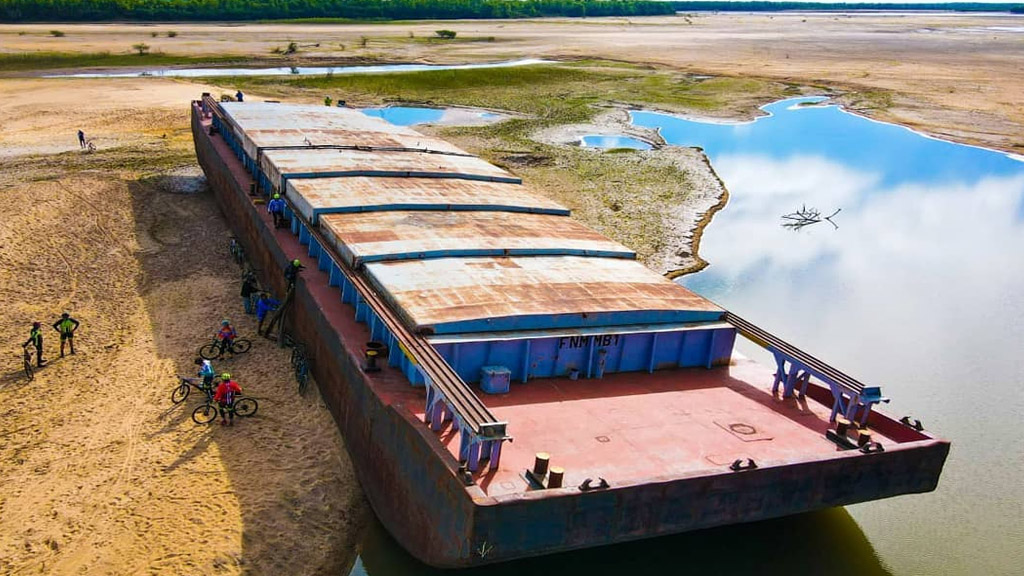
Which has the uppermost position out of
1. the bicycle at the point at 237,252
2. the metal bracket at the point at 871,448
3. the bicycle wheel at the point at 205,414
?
the metal bracket at the point at 871,448

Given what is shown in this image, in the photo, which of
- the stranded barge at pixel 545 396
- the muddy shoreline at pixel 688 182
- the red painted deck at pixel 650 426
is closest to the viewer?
the stranded barge at pixel 545 396

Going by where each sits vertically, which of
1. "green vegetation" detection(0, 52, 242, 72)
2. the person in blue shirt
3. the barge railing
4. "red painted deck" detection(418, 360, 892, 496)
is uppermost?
the barge railing

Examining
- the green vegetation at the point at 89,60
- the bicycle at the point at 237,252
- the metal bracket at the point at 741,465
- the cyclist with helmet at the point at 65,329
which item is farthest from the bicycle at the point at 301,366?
the green vegetation at the point at 89,60

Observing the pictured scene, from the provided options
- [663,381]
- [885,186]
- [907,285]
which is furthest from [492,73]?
[663,381]

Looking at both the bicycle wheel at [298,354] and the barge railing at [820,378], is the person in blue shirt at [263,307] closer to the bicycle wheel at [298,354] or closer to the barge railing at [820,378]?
the bicycle wheel at [298,354]

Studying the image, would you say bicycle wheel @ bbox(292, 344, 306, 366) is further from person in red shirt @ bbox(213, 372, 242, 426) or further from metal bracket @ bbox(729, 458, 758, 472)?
metal bracket @ bbox(729, 458, 758, 472)

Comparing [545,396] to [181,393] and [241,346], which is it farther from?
[241,346]

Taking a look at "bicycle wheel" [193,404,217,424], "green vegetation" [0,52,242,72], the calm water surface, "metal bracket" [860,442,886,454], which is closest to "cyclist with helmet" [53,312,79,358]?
"bicycle wheel" [193,404,217,424]
